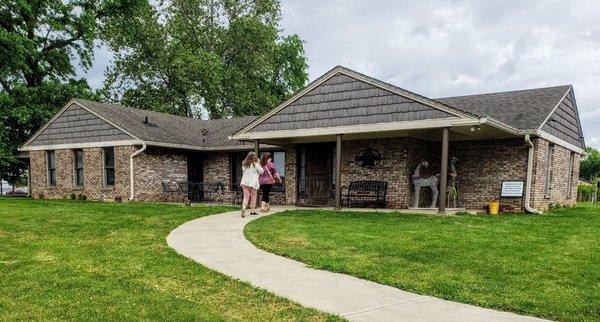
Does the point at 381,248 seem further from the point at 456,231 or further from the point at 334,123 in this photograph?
the point at 334,123

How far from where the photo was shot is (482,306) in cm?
399

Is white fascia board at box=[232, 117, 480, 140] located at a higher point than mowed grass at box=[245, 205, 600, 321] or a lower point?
higher

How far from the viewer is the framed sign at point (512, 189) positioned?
12688mm

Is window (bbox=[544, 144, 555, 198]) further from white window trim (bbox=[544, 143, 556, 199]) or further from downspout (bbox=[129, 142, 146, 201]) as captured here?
downspout (bbox=[129, 142, 146, 201])

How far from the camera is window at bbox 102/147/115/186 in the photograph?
17984mm

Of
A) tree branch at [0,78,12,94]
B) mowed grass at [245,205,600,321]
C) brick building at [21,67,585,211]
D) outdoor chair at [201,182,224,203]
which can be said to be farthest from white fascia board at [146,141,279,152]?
tree branch at [0,78,12,94]

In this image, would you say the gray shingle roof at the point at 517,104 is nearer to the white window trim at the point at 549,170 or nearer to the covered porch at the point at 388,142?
the covered porch at the point at 388,142

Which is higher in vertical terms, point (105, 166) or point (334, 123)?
point (334, 123)

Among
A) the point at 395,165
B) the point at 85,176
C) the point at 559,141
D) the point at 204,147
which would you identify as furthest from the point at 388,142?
the point at 85,176

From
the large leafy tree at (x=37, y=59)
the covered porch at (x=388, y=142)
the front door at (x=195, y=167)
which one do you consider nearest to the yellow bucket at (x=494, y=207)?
the covered porch at (x=388, y=142)

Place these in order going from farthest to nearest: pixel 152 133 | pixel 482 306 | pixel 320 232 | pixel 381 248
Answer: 1. pixel 152 133
2. pixel 320 232
3. pixel 381 248
4. pixel 482 306

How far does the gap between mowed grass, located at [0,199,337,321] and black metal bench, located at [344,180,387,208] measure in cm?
736

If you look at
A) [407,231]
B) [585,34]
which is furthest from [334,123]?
[585,34]

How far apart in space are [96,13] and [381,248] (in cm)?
2613
